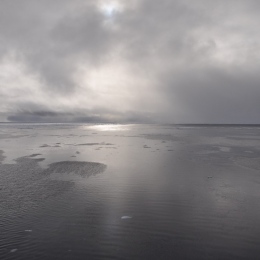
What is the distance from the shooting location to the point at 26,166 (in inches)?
825

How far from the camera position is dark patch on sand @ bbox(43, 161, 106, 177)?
1869cm

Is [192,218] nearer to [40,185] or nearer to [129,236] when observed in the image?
[129,236]

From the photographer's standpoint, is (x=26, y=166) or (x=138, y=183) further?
(x=26, y=166)

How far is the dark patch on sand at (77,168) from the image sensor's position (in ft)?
61.3

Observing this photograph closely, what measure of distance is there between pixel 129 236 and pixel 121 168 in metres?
11.9

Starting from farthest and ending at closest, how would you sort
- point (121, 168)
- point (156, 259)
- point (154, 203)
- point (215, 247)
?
1. point (121, 168)
2. point (154, 203)
3. point (215, 247)
4. point (156, 259)

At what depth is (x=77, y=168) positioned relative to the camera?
2036 centimetres

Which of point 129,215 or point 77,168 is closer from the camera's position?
point 129,215

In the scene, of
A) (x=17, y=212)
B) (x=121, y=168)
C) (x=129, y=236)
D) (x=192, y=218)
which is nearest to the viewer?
(x=129, y=236)

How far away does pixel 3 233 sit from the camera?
8.47m

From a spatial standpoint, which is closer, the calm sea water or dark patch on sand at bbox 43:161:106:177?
the calm sea water

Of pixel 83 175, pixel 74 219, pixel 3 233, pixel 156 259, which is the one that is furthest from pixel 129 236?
pixel 83 175

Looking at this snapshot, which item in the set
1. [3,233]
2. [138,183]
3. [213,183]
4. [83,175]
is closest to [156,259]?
[3,233]

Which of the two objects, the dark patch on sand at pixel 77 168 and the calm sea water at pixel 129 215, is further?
the dark patch on sand at pixel 77 168
